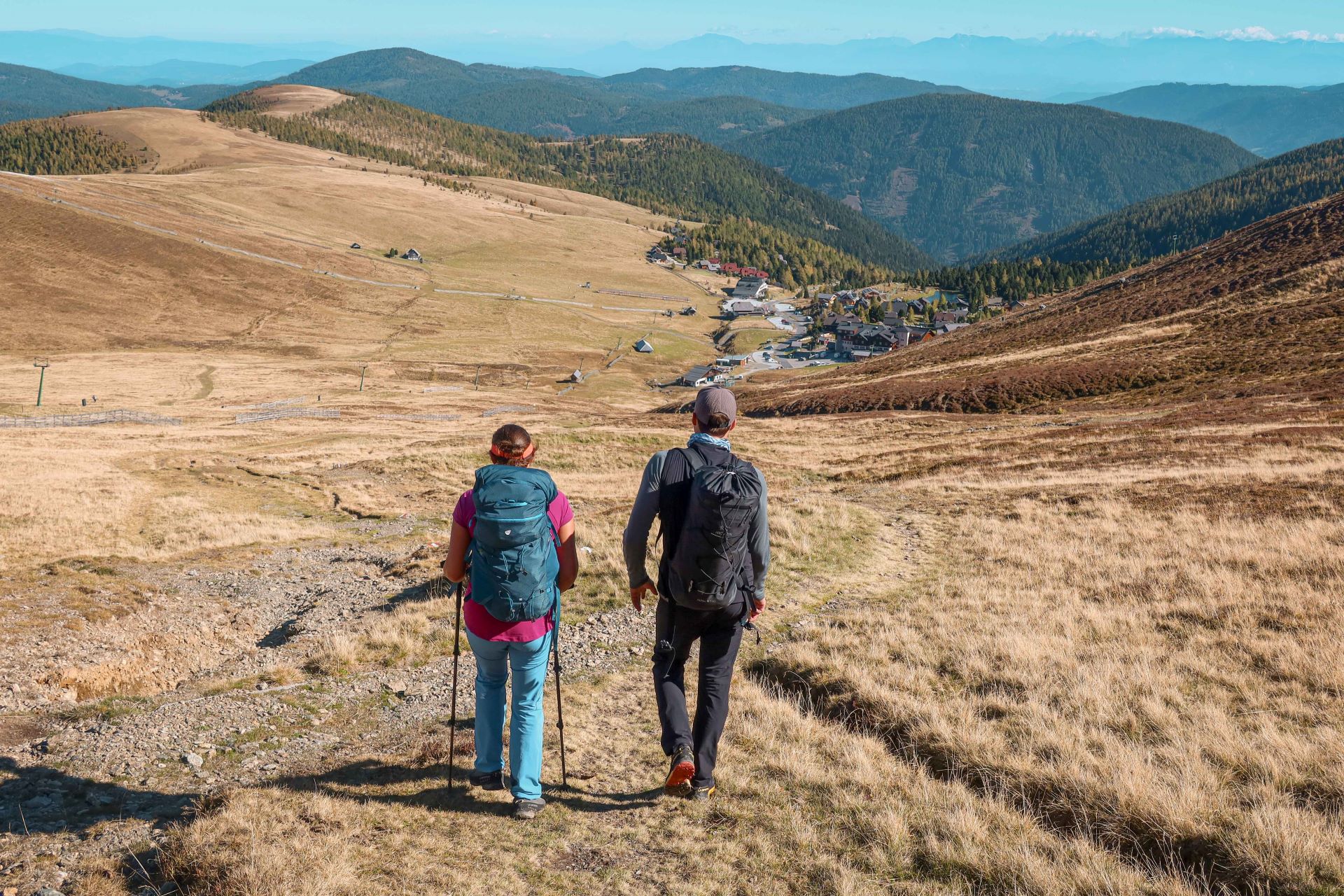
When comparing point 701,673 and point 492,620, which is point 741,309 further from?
point 492,620

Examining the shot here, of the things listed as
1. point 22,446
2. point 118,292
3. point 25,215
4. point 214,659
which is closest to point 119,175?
point 25,215

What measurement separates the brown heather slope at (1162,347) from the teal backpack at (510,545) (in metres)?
47.0

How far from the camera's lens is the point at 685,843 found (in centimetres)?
705

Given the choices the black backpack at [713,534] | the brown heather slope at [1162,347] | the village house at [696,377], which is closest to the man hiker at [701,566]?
the black backpack at [713,534]

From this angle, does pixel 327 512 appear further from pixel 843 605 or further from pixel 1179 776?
pixel 1179 776

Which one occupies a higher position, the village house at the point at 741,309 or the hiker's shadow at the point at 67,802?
the village house at the point at 741,309

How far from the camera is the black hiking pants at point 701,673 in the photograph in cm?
750

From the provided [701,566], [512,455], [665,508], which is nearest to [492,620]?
[512,455]

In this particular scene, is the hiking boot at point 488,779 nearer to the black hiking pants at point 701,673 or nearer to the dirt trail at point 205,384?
the black hiking pants at point 701,673

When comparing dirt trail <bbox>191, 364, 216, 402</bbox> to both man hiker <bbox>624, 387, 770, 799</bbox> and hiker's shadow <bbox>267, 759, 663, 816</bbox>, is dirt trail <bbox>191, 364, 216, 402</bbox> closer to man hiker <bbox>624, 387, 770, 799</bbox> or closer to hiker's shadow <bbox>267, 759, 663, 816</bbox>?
hiker's shadow <bbox>267, 759, 663, 816</bbox>

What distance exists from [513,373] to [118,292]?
60.5 metres

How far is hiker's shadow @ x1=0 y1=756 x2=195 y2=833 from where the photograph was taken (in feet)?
23.9

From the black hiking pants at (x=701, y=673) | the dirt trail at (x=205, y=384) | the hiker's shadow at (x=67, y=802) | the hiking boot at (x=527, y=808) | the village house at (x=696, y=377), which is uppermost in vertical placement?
the black hiking pants at (x=701, y=673)

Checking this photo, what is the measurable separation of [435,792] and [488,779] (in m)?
0.62
